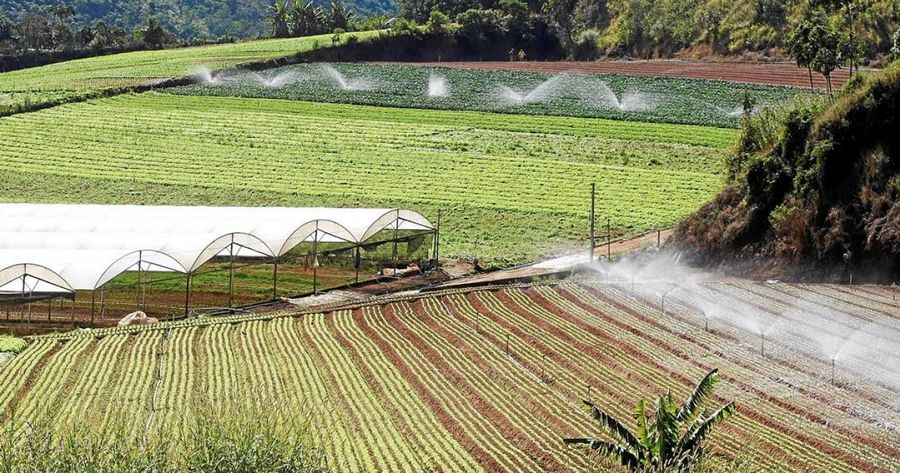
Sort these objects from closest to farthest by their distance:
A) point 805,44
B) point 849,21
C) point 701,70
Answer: point 805,44 → point 849,21 → point 701,70

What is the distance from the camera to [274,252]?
143ft

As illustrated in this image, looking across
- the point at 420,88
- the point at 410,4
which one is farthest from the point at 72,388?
the point at 410,4

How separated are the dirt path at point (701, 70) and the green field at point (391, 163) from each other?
8797mm

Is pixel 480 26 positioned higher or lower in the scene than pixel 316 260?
higher

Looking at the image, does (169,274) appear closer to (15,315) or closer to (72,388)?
(15,315)

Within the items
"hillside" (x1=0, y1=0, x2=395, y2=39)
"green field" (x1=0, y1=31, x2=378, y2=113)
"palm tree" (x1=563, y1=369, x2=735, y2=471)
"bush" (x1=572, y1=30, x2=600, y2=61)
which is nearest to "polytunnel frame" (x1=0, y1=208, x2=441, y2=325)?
"palm tree" (x1=563, y1=369, x2=735, y2=471)

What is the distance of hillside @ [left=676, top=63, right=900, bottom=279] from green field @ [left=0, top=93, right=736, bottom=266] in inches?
225

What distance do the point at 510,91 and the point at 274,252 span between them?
39.2 meters

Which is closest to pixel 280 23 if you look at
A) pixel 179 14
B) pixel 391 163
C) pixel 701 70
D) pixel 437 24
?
pixel 437 24

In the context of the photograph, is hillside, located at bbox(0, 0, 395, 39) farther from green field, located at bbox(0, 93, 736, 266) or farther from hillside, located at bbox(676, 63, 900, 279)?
hillside, located at bbox(676, 63, 900, 279)

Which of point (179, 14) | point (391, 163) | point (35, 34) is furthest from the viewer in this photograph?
point (179, 14)

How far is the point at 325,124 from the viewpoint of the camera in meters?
Answer: 72.7

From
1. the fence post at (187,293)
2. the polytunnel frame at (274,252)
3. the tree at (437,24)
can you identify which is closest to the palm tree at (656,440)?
the fence post at (187,293)

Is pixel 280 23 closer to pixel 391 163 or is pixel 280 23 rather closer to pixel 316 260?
pixel 391 163
